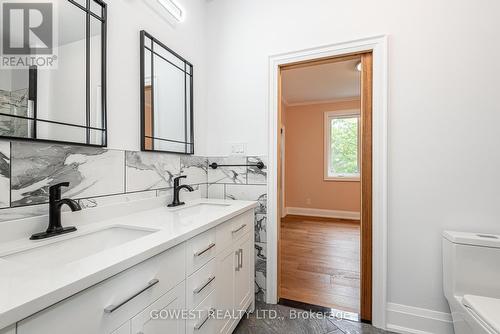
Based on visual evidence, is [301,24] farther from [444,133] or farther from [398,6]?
[444,133]

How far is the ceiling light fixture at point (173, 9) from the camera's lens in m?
1.62

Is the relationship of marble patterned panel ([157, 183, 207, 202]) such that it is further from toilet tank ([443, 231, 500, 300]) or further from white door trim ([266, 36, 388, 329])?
toilet tank ([443, 231, 500, 300])

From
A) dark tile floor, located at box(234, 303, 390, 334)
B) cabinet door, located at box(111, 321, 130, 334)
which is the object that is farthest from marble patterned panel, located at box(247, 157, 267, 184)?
cabinet door, located at box(111, 321, 130, 334)

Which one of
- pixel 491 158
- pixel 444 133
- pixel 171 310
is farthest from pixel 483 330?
pixel 171 310

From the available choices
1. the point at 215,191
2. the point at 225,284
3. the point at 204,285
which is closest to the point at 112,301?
the point at 204,285

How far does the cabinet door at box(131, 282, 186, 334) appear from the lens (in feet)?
2.71

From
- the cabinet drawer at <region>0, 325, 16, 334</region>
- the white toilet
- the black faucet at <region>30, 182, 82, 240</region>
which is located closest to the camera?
the cabinet drawer at <region>0, 325, 16, 334</region>

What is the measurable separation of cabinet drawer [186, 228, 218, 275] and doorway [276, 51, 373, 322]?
0.89 m

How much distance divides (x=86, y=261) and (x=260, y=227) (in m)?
1.46

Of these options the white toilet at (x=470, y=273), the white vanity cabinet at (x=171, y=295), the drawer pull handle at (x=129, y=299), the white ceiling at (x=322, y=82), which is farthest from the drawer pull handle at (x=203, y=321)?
the white ceiling at (x=322, y=82)

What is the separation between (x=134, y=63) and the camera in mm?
1480

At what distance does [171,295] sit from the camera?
38.1 inches

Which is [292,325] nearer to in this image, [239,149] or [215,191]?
[215,191]

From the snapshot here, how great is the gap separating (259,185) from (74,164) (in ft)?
4.28
